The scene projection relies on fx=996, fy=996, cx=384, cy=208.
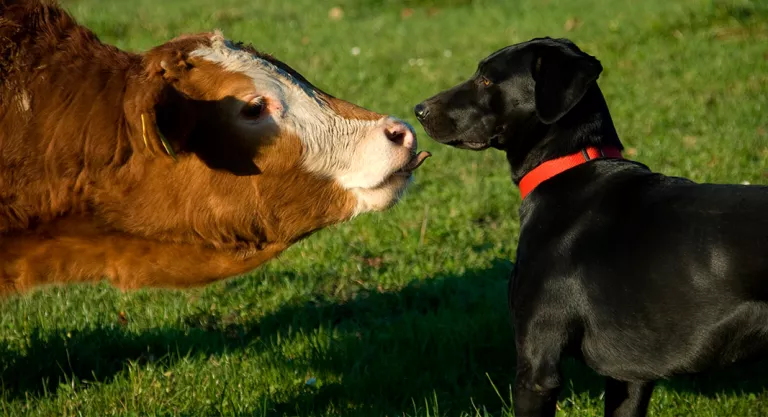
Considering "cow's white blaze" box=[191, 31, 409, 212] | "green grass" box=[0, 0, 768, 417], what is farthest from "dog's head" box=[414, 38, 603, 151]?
"green grass" box=[0, 0, 768, 417]

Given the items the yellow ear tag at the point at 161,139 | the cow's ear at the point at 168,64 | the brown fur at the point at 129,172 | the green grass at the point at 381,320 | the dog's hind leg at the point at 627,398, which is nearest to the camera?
the yellow ear tag at the point at 161,139

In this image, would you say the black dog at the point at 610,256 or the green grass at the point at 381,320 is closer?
the black dog at the point at 610,256

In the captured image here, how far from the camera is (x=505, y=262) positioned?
6.29m

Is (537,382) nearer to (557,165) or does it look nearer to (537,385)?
(537,385)

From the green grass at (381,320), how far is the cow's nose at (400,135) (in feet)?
4.42

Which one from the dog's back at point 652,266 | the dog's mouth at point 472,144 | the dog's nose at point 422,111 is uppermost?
the dog's nose at point 422,111

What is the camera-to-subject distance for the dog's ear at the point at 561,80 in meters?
4.44

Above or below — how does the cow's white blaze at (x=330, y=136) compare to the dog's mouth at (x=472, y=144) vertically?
above

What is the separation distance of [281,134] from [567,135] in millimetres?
1462

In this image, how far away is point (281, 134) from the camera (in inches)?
150

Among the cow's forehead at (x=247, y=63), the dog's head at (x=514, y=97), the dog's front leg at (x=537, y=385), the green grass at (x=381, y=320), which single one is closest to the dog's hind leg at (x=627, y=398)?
the green grass at (x=381, y=320)

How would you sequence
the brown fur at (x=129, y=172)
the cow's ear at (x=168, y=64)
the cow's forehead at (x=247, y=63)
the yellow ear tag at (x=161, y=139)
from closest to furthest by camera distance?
the yellow ear tag at (x=161, y=139)
the brown fur at (x=129, y=172)
the cow's ear at (x=168, y=64)
the cow's forehead at (x=247, y=63)

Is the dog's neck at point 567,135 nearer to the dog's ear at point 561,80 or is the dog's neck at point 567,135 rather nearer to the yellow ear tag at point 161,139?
the dog's ear at point 561,80

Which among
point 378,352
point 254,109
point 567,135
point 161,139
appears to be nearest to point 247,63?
point 254,109
